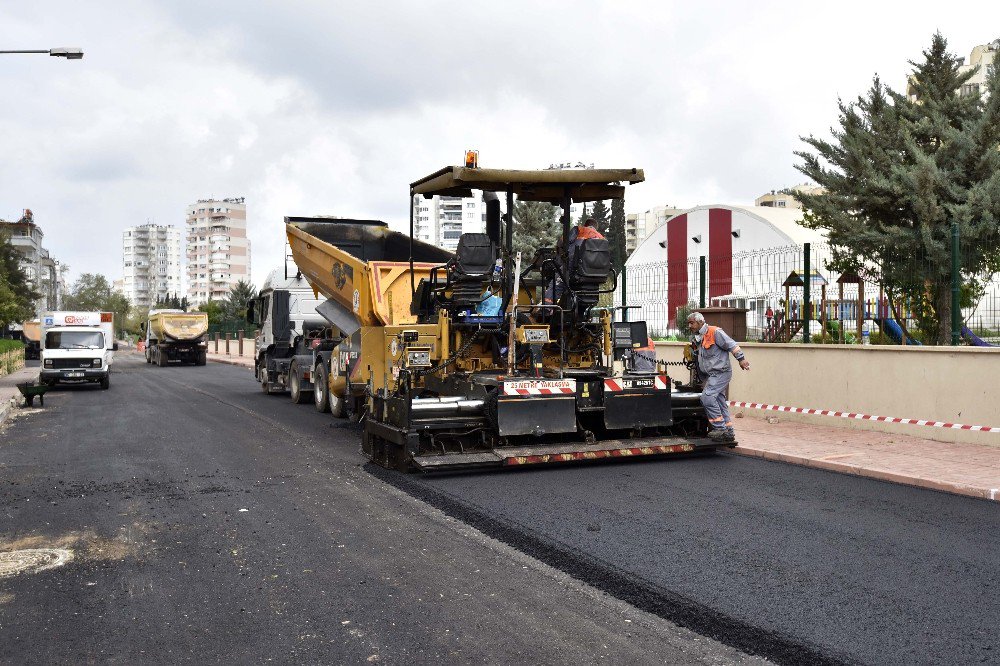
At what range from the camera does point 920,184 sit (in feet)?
39.8

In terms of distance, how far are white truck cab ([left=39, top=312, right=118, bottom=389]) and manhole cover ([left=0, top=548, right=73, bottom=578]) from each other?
1866cm

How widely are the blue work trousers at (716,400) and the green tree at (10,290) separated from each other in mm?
24034

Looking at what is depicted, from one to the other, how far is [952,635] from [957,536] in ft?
7.10

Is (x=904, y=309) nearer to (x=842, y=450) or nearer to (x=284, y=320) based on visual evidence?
(x=842, y=450)

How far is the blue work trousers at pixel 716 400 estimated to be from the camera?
975 cm

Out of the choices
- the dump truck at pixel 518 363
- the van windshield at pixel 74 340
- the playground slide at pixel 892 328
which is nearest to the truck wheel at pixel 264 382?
the van windshield at pixel 74 340

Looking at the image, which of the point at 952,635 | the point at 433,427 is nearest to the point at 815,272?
the point at 433,427

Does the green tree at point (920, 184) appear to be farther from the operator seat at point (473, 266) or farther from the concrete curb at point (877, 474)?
the operator seat at point (473, 266)

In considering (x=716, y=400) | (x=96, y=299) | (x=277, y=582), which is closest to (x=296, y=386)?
(x=716, y=400)

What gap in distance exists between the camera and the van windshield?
23.2 m

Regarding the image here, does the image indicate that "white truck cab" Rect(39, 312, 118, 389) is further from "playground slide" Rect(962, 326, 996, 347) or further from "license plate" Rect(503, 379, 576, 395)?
"playground slide" Rect(962, 326, 996, 347)

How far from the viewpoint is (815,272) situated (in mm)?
13164

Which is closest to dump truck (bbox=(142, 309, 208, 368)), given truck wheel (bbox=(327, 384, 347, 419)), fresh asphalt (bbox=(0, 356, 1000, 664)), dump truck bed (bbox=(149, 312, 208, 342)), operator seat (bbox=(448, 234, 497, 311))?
dump truck bed (bbox=(149, 312, 208, 342))

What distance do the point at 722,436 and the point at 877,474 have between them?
1.74 meters
